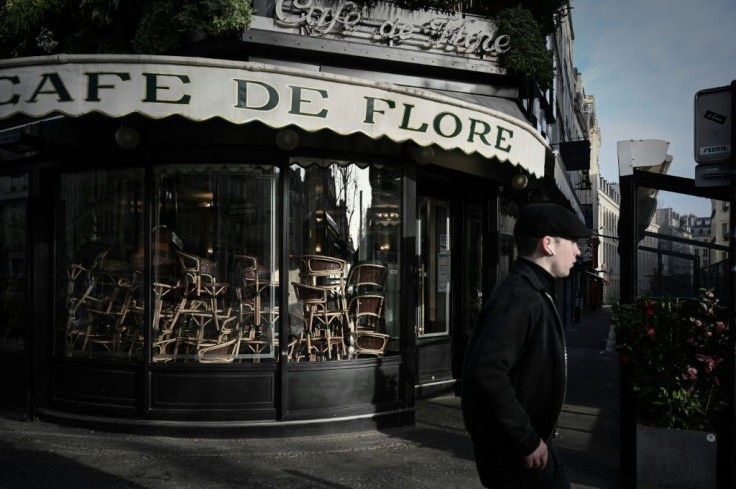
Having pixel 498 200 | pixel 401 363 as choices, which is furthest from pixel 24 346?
pixel 498 200

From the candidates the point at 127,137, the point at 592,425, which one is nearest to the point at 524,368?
the point at 127,137

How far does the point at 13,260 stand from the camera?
773cm

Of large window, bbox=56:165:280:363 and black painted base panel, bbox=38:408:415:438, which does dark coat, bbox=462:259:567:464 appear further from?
large window, bbox=56:165:280:363

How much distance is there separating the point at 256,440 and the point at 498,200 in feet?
15.6

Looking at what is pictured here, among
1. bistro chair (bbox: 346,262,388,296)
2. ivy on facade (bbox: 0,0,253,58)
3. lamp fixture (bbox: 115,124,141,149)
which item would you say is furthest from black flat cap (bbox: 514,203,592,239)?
ivy on facade (bbox: 0,0,253,58)

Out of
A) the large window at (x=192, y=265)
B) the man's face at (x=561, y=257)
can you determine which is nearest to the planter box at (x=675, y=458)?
the man's face at (x=561, y=257)

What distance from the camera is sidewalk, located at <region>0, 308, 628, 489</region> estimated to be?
17.3ft

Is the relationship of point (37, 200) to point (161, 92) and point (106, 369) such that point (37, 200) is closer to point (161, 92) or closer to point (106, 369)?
point (106, 369)

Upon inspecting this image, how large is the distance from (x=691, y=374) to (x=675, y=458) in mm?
666

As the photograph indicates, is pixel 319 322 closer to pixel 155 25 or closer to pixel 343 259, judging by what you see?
pixel 343 259

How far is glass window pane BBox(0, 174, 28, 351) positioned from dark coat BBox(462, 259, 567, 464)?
648cm

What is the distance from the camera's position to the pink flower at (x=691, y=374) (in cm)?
503

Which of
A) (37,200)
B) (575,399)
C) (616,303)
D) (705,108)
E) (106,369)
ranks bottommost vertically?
(575,399)

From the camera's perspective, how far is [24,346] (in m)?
7.28
